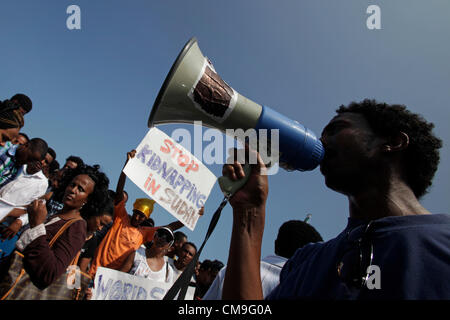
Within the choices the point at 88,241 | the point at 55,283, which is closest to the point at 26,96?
the point at 88,241

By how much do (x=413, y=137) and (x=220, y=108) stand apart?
1.00m

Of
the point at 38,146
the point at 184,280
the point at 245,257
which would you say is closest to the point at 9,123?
the point at 38,146

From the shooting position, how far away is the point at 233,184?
3.89 ft

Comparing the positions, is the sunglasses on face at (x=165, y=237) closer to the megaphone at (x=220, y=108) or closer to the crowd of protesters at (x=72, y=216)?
the crowd of protesters at (x=72, y=216)

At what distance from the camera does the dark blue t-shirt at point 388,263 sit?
906 millimetres

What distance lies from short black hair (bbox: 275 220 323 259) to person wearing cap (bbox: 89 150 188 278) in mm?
1869

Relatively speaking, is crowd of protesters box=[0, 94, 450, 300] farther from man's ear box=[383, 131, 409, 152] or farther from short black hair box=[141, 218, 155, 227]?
short black hair box=[141, 218, 155, 227]

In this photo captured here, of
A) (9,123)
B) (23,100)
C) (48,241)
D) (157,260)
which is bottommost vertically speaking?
(157,260)

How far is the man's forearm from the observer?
1021 mm

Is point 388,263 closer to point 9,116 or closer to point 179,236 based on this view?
point 9,116

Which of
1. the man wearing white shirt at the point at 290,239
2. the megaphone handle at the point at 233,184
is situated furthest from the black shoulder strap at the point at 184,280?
the man wearing white shirt at the point at 290,239

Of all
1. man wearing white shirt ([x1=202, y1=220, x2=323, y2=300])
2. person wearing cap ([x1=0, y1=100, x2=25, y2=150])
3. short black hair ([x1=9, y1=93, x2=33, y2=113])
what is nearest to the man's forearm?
man wearing white shirt ([x1=202, y1=220, x2=323, y2=300])
